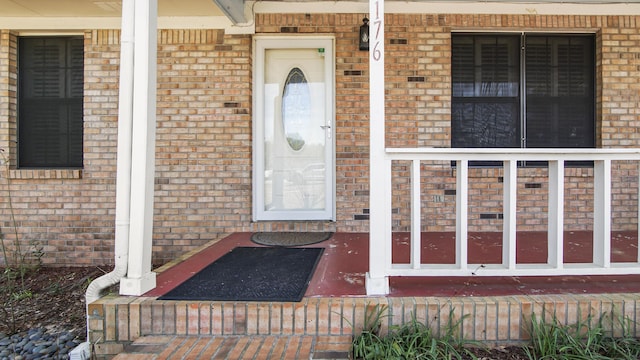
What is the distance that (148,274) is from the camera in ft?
7.71


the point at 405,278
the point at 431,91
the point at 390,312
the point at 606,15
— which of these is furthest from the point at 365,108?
the point at 606,15

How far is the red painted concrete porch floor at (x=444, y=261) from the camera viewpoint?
2.27 meters

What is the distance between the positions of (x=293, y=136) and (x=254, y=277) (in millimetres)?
2052

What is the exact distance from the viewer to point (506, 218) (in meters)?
2.34

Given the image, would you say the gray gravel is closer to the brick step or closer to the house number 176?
the brick step

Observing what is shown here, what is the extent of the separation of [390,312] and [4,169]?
445 cm

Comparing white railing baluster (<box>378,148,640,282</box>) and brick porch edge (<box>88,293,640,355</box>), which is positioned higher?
white railing baluster (<box>378,148,640,282</box>)

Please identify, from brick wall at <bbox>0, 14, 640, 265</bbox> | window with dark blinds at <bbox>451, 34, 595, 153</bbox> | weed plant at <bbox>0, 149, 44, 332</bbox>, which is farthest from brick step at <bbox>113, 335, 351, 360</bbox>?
window with dark blinds at <bbox>451, 34, 595, 153</bbox>

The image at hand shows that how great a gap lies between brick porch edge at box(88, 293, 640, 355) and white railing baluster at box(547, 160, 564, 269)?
0.27 meters

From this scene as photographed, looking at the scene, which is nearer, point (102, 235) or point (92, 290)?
point (92, 290)

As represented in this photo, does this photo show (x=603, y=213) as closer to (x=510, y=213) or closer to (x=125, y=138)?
(x=510, y=213)

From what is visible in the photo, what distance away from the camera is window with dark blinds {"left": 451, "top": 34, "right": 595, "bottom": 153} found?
164 inches

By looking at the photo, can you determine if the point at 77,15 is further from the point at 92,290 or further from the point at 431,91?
the point at 431,91

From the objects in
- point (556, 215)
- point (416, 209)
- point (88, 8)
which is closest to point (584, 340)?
point (556, 215)
